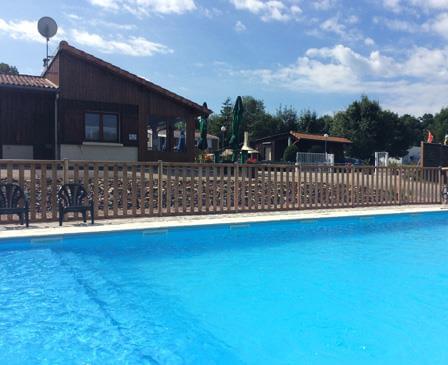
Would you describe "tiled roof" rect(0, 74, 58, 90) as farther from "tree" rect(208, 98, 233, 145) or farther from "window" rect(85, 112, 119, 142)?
"tree" rect(208, 98, 233, 145)

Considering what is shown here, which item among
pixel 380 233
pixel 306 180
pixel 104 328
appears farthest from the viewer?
pixel 306 180

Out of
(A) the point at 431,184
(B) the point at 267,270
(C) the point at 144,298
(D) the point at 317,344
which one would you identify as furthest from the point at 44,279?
(A) the point at 431,184

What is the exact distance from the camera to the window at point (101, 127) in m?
18.3

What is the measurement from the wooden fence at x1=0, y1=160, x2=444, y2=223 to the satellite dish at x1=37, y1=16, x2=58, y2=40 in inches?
467

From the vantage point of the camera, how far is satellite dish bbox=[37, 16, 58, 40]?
67.4ft

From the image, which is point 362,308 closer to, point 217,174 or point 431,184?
point 217,174

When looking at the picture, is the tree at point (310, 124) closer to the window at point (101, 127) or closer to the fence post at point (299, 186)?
the window at point (101, 127)

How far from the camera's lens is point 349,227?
10477 millimetres

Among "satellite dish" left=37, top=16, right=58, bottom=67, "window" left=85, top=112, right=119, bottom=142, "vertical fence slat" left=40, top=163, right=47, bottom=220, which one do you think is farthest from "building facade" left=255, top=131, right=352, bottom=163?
"vertical fence slat" left=40, top=163, right=47, bottom=220

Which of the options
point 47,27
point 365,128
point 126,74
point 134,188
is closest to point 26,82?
point 126,74

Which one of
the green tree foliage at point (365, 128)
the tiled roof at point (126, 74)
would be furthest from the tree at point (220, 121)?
the tiled roof at point (126, 74)

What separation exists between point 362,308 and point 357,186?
8005 millimetres

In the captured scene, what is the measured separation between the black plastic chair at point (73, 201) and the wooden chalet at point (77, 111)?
9.36m

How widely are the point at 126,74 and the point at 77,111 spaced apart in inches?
106
